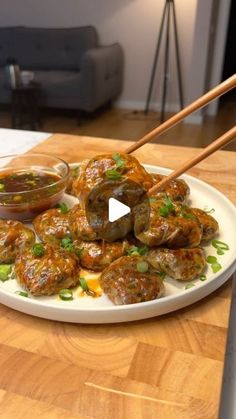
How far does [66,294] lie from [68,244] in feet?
0.53

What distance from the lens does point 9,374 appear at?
2.21 ft

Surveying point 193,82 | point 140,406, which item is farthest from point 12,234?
point 193,82

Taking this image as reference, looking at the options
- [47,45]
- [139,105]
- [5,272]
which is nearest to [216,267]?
[5,272]

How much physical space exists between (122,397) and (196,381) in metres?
0.12

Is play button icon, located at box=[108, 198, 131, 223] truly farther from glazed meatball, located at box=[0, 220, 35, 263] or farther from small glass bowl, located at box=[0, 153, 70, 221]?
small glass bowl, located at box=[0, 153, 70, 221]

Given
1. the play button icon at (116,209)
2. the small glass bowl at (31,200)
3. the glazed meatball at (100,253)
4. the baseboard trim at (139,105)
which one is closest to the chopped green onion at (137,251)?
the glazed meatball at (100,253)

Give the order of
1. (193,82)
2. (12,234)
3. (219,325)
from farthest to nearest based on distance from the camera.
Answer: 1. (193,82)
2. (12,234)
3. (219,325)

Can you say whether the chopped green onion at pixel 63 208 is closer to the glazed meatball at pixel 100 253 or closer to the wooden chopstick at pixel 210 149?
the glazed meatball at pixel 100 253

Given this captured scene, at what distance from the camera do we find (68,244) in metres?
0.96

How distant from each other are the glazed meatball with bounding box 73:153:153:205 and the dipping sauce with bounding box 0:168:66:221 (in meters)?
0.12

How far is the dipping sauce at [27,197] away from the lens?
112 cm

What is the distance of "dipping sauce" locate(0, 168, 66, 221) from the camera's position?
3.67 feet

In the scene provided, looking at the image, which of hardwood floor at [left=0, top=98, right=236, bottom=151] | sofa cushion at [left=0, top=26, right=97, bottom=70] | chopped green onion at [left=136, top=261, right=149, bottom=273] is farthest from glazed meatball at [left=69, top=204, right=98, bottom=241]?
sofa cushion at [left=0, top=26, right=97, bottom=70]

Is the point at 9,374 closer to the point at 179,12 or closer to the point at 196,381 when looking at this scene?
the point at 196,381
